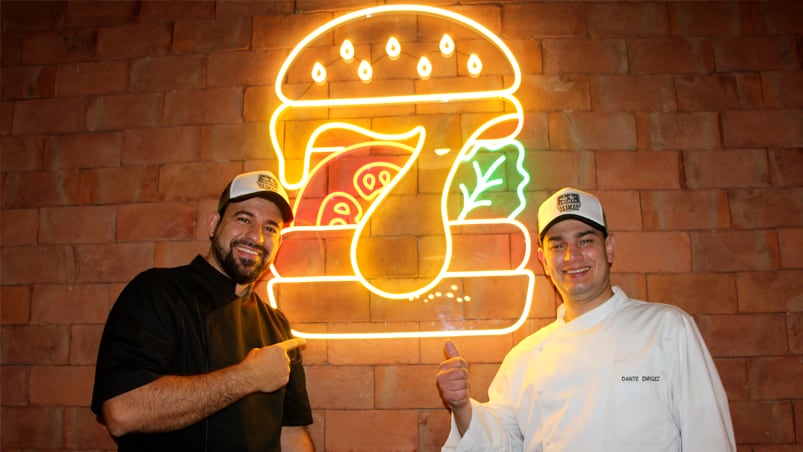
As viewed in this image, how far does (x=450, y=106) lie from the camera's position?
9.02 ft

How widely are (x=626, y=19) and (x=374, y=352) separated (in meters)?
2.09

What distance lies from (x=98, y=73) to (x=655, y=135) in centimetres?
288

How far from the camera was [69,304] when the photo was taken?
273 centimetres

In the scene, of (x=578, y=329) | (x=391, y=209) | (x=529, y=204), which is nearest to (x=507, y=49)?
(x=529, y=204)

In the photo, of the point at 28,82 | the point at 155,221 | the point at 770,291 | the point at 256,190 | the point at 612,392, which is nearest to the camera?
the point at 612,392

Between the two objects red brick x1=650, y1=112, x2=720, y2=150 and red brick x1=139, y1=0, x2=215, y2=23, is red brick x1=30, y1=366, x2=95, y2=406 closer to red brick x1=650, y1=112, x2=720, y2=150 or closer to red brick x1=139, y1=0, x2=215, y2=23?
red brick x1=139, y1=0, x2=215, y2=23

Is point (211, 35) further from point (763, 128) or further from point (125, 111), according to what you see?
point (763, 128)

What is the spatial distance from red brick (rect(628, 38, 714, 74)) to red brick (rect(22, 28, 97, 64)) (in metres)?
2.84

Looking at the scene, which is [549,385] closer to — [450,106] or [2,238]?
[450,106]

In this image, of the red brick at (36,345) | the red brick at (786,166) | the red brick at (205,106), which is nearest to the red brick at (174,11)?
the red brick at (205,106)

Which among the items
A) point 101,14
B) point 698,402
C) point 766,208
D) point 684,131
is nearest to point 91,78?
point 101,14

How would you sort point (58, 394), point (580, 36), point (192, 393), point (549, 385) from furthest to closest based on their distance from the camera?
point (580, 36)
point (58, 394)
point (549, 385)
point (192, 393)

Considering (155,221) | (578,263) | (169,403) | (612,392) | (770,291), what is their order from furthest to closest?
(155,221), (770,291), (578,263), (612,392), (169,403)

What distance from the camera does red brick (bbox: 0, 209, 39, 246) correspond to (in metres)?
2.82
